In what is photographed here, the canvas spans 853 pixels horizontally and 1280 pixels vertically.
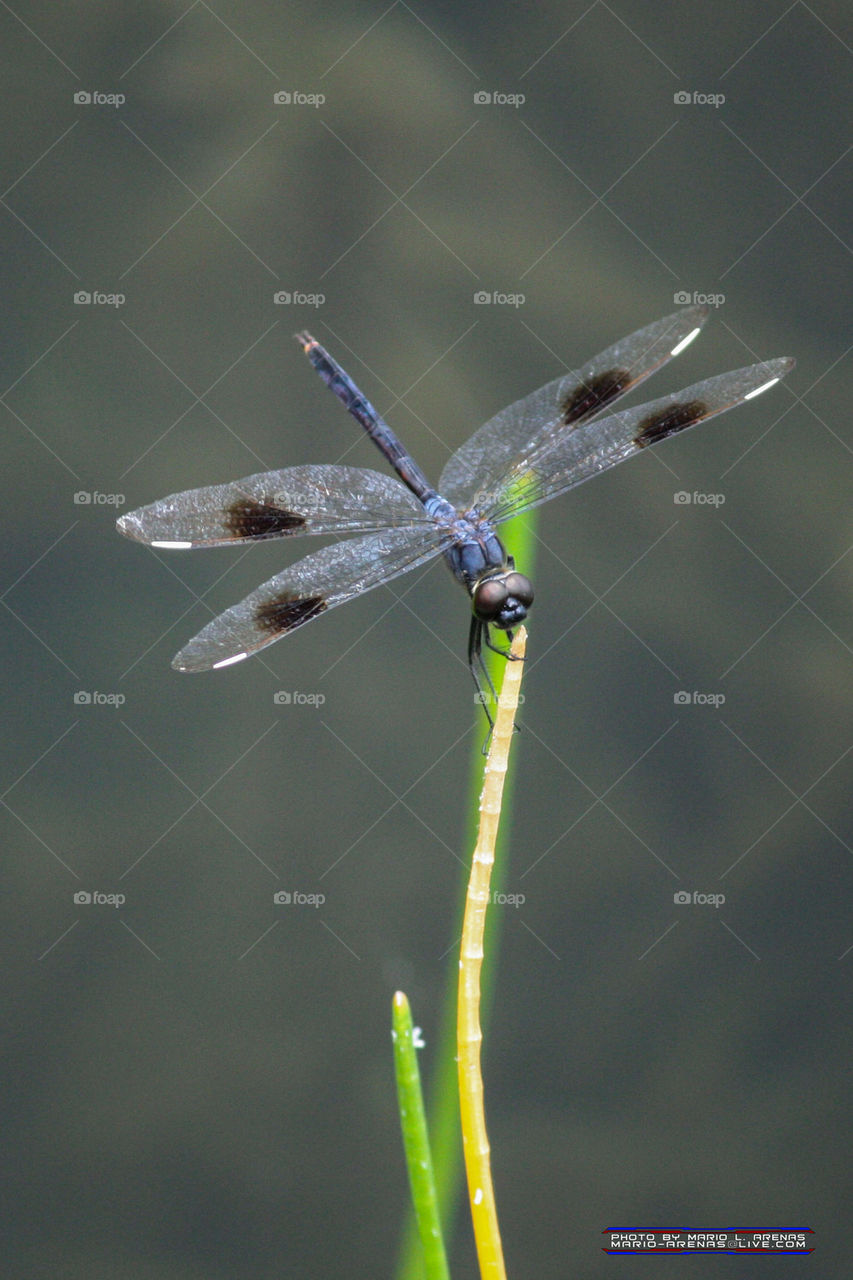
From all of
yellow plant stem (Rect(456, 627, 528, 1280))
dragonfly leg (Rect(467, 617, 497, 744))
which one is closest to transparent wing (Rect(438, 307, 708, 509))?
dragonfly leg (Rect(467, 617, 497, 744))

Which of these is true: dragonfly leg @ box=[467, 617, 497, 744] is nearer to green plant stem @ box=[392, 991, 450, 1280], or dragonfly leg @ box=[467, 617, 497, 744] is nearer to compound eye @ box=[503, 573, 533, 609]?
compound eye @ box=[503, 573, 533, 609]

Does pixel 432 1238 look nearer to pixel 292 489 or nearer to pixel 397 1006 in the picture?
pixel 397 1006

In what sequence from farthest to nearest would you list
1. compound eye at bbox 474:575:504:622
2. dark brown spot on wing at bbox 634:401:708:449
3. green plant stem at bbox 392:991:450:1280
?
dark brown spot on wing at bbox 634:401:708:449 → compound eye at bbox 474:575:504:622 → green plant stem at bbox 392:991:450:1280

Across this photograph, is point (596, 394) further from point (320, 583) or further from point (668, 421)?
point (320, 583)

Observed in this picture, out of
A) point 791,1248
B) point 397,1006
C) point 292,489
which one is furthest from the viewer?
point 791,1248

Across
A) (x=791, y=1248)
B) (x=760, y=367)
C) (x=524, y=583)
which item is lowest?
(x=791, y=1248)

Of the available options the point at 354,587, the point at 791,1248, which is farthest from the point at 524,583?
the point at 791,1248
